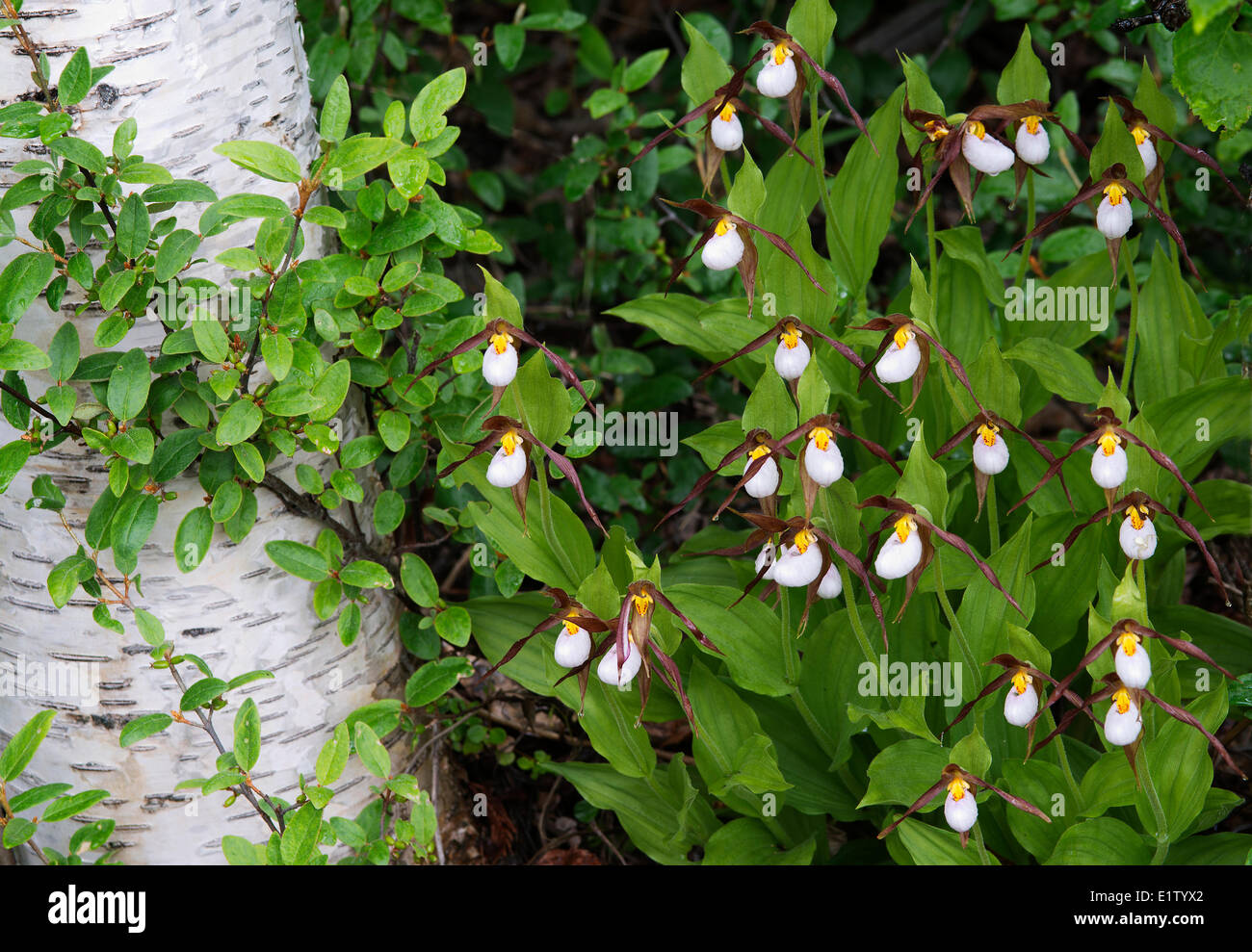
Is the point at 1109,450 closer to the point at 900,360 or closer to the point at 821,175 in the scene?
the point at 900,360

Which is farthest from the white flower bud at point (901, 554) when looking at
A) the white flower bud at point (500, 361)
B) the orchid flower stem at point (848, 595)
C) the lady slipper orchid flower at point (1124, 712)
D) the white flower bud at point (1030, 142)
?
the white flower bud at point (1030, 142)

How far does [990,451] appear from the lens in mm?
1267

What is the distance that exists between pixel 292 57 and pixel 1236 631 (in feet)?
5.15

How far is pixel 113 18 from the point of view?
1.23 m

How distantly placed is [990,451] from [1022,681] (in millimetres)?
277

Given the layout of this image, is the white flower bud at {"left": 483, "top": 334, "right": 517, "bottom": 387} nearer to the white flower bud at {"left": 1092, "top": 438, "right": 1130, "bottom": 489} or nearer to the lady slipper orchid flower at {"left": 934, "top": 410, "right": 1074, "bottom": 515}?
the lady slipper orchid flower at {"left": 934, "top": 410, "right": 1074, "bottom": 515}

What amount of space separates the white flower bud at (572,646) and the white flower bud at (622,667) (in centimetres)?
3

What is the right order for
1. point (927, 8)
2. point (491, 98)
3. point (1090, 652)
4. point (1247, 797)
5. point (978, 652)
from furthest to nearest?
point (927, 8)
point (491, 98)
point (1247, 797)
point (978, 652)
point (1090, 652)

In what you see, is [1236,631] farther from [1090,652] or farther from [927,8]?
[927,8]

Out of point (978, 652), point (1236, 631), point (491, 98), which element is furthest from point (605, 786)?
point (491, 98)

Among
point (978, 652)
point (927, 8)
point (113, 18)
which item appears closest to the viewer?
point (113, 18)

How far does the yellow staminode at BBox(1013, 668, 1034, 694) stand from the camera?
3.78 ft

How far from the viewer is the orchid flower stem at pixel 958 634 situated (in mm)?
1235

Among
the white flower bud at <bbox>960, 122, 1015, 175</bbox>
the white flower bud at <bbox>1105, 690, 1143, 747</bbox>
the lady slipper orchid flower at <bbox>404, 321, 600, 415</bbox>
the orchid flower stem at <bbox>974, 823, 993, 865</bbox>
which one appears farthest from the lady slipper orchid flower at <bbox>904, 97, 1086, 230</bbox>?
Answer: the orchid flower stem at <bbox>974, 823, 993, 865</bbox>
